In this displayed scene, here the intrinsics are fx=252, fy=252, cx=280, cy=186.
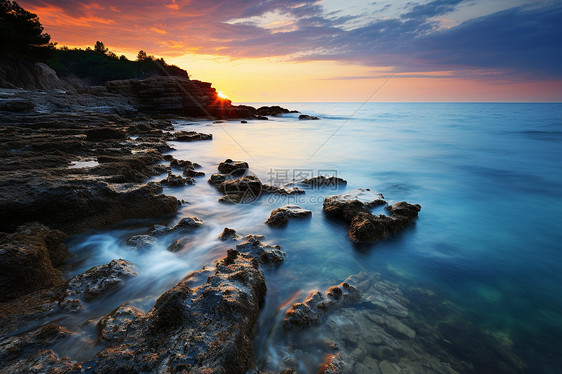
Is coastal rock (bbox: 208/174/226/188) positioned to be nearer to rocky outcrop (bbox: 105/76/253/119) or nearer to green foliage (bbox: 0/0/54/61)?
rocky outcrop (bbox: 105/76/253/119)

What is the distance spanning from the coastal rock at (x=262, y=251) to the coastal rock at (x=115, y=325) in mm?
1814

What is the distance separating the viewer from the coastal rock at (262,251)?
4066 millimetres

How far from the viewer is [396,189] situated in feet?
28.4

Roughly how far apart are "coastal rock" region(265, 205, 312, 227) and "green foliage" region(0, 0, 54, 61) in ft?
134

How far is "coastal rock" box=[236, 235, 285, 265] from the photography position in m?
4.07

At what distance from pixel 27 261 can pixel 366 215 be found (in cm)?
513

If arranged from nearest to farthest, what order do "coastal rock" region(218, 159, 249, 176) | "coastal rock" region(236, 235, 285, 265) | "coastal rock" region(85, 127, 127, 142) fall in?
"coastal rock" region(236, 235, 285, 265)
"coastal rock" region(218, 159, 249, 176)
"coastal rock" region(85, 127, 127, 142)

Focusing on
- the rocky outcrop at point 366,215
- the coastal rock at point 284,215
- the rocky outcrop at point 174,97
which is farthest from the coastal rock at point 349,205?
the rocky outcrop at point 174,97

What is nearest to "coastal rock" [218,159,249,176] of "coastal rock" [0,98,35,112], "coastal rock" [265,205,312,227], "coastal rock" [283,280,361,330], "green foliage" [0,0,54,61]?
"coastal rock" [265,205,312,227]

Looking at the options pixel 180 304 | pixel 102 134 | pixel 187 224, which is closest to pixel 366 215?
pixel 187 224

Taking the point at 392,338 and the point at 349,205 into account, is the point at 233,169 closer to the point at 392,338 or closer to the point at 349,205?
the point at 349,205

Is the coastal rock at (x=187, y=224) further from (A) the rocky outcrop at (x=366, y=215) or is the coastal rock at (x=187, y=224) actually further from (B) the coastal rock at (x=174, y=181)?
(A) the rocky outcrop at (x=366, y=215)

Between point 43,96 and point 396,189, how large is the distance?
81.5ft

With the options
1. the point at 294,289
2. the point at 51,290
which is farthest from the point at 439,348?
the point at 51,290
